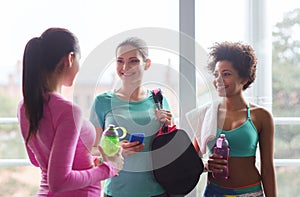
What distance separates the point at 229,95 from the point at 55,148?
0.79m

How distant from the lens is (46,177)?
4.41ft

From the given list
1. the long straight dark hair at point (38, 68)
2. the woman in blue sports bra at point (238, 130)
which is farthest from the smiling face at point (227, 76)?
the long straight dark hair at point (38, 68)

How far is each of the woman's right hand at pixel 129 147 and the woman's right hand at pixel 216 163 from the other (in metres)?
0.30

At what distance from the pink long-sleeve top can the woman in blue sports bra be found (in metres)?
0.47

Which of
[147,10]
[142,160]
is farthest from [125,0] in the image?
[142,160]

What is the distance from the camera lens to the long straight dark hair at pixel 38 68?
4.20ft

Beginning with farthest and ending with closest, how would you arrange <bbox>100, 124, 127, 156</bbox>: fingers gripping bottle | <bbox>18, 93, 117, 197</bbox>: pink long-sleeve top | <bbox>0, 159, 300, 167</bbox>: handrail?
<bbox>0, 159, 300, 167</bbox>: handrail → <bbox>100, 124, 127, 156</bbox>: fingers gripping bottle → <bbox>18, 93, 117, 197</bbox>: pink long-sleeve top

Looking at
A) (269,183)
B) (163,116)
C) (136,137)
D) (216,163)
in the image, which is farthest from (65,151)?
(269,183)

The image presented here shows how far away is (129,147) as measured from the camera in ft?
4.83

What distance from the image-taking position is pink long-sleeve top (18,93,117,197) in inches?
48.1

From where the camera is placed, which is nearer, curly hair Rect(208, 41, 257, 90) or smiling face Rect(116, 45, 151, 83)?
smiling face Rect(116, 45, 151, 83)

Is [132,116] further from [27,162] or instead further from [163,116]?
[27,162]

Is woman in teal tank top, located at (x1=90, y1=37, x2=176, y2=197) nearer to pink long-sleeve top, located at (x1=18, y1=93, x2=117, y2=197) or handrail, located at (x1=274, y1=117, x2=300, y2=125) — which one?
pink long-sleeve top, located at (x1=18, y1=93, x2=117, y2=197)

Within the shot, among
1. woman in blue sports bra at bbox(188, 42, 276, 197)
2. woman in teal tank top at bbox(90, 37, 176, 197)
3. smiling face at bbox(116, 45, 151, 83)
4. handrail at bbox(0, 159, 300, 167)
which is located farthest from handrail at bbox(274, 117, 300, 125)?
smiling face at bbox(116, 45, 151, 83)
